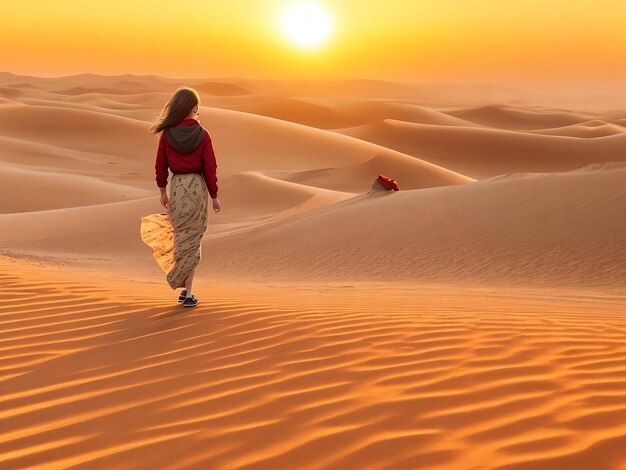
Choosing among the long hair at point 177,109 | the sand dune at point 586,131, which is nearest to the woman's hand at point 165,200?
the long hair at point 177,109

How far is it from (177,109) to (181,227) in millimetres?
838

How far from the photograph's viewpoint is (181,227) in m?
5.60

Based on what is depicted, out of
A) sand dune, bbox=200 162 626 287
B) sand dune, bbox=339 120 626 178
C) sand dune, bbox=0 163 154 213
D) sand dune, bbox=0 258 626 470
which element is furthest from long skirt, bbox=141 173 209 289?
sand dune, bbox=339 120 626 178

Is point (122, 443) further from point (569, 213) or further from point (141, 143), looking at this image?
point (141, 143)

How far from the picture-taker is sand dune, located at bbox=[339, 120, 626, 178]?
42750mm

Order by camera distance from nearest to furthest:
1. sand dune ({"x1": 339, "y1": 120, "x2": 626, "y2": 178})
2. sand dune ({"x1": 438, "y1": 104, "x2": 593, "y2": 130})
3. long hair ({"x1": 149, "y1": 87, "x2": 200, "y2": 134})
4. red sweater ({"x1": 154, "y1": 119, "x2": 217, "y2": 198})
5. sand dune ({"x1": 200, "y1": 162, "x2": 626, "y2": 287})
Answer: long hair ({"x1": 149, "y1": 87, "x2": 200, "y2": 134}) → red sweater ({"x1": 154, "y1": 119, "x2": 217, "y2": 198}) → sand dune ({"x1": 200, "y1": 162, "x2": 626, "y2": 287}) → sand dune ({"x1": 339, "y1": 120, "x2": 626, "y2": 178}) → sand dune ({"x1": 438, "y1": 104, "x2": 593, "y2": 130})

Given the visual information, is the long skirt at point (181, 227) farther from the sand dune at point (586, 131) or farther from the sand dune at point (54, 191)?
the sand dune at point (586, 131)

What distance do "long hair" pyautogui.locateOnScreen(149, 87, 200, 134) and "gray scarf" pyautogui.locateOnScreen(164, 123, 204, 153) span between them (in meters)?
0.05

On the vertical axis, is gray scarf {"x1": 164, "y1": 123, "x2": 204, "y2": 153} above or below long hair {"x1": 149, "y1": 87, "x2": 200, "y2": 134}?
below

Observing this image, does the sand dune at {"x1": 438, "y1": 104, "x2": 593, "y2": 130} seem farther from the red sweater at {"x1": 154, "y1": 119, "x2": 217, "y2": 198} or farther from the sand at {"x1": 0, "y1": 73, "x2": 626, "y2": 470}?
the red sweater at {"x1": 154, "y1": 119, "x2": 217, "y2": 198}

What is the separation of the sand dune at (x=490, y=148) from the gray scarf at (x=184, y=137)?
36434 millimetres

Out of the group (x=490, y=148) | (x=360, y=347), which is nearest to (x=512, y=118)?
(x=490, y=148)

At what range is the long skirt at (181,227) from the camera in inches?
218

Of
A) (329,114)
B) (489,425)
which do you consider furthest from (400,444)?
(329,114)
